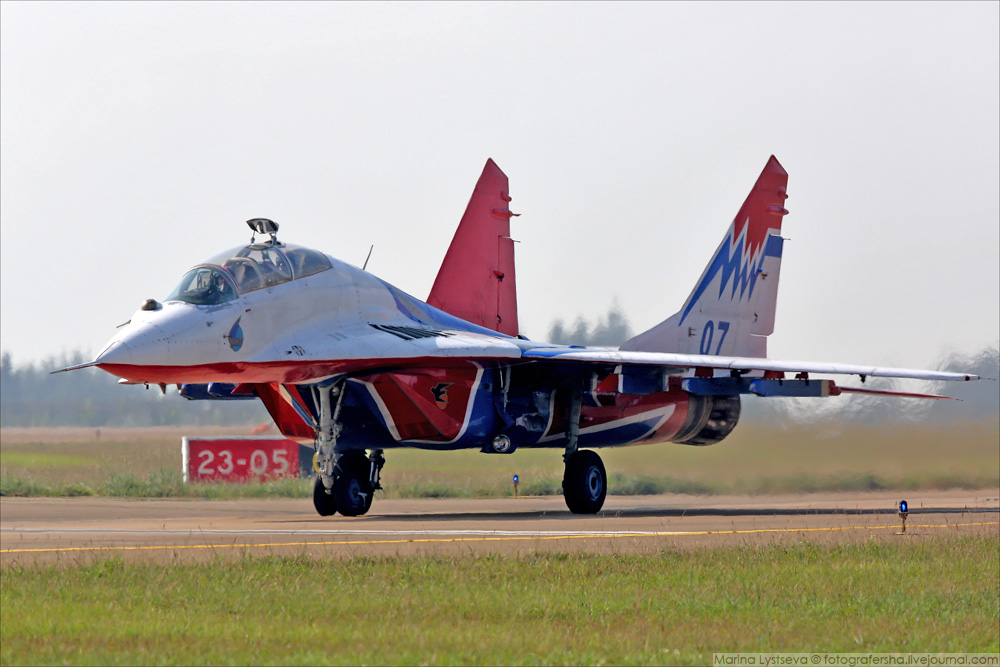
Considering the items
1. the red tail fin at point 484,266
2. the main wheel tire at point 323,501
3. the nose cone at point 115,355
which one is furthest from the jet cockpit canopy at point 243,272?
the red tail fin at point 484,266

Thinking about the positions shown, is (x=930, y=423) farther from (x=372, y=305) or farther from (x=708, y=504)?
(x=372, y=305)

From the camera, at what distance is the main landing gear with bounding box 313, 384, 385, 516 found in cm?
1745

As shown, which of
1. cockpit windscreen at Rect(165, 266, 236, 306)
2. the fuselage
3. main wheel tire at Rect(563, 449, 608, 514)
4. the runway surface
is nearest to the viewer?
the runway surface

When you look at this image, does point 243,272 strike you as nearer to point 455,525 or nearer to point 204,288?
point 204,288

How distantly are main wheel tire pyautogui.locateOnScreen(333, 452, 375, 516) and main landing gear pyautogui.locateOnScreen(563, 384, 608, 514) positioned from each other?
3044mm

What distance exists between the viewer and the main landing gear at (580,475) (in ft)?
63.2

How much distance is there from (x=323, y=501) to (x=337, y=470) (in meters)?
0.64

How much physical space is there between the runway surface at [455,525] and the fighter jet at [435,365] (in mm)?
1184

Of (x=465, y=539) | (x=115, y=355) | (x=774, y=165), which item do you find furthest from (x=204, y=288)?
(x=774, y=165)

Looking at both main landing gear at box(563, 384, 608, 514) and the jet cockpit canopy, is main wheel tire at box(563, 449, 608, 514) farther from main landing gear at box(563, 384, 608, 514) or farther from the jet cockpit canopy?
the jet cockpit canopy

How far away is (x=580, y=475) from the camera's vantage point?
1925 cm

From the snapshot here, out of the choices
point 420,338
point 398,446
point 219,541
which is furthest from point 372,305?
point 219,541

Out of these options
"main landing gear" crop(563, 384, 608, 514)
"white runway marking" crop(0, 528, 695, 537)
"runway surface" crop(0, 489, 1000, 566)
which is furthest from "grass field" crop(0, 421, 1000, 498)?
"white runway marking" crop(0, 528, 695, 537)

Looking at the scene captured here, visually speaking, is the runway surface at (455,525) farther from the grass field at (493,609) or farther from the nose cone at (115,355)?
the nose cone at (115,355)
